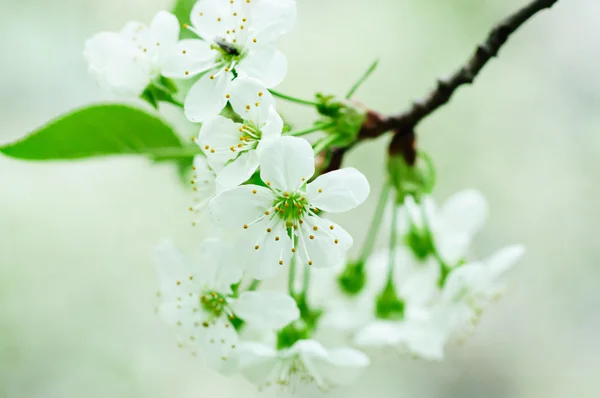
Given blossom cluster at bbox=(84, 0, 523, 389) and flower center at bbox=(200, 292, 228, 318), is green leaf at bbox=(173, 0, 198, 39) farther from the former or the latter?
flower center at bbox=(200, 292, 228, 318)

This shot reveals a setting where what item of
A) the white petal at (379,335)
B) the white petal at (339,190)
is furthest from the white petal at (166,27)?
the white petal at (379,335)

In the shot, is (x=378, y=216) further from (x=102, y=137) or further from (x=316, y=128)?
(x=102, y=137)

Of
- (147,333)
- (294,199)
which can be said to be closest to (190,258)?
(294,199)

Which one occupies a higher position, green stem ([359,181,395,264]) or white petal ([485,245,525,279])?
green stem ([359,181,395,264])

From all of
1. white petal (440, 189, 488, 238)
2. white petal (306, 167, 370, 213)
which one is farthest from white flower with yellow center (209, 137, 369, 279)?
white petal (440, 189, 488, 238)

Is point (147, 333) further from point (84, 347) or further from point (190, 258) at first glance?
point (190, 258)

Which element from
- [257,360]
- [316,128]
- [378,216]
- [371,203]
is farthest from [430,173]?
[371,203]

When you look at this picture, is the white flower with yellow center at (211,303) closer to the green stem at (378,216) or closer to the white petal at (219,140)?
the white petal at (219,140)
